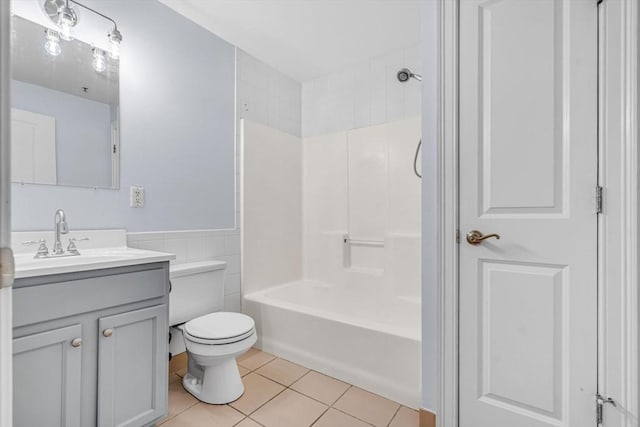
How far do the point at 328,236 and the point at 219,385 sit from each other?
5.04 feet

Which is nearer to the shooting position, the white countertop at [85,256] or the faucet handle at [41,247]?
the white countertop at [85,256]

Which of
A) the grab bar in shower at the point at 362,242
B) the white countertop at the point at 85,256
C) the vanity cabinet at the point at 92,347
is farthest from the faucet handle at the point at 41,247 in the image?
the grab bar in shower at the point at 362,242

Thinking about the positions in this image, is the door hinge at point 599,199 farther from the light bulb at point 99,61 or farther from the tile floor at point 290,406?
the light bulb at point 99,61

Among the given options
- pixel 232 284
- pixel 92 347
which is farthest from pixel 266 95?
pixel 92 347

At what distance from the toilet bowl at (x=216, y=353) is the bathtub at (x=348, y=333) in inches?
18.0

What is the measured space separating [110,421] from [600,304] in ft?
6.11

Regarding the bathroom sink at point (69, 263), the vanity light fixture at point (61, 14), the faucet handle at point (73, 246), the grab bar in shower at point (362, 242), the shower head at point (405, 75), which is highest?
the shower head at point (405, 75)

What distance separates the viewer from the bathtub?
1.71m

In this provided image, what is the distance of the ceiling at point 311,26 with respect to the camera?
1.98 metres

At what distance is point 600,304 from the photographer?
1059mm

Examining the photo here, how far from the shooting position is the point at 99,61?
66.5 inches

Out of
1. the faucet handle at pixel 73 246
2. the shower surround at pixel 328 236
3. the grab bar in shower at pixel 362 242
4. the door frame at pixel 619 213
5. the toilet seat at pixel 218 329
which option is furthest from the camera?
the grab bar in shower at pixel 362 242

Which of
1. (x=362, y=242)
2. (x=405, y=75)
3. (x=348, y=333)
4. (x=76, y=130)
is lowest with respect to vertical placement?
(x=348, y=333)

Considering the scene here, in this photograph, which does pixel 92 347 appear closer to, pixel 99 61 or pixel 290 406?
pixel 290 406
